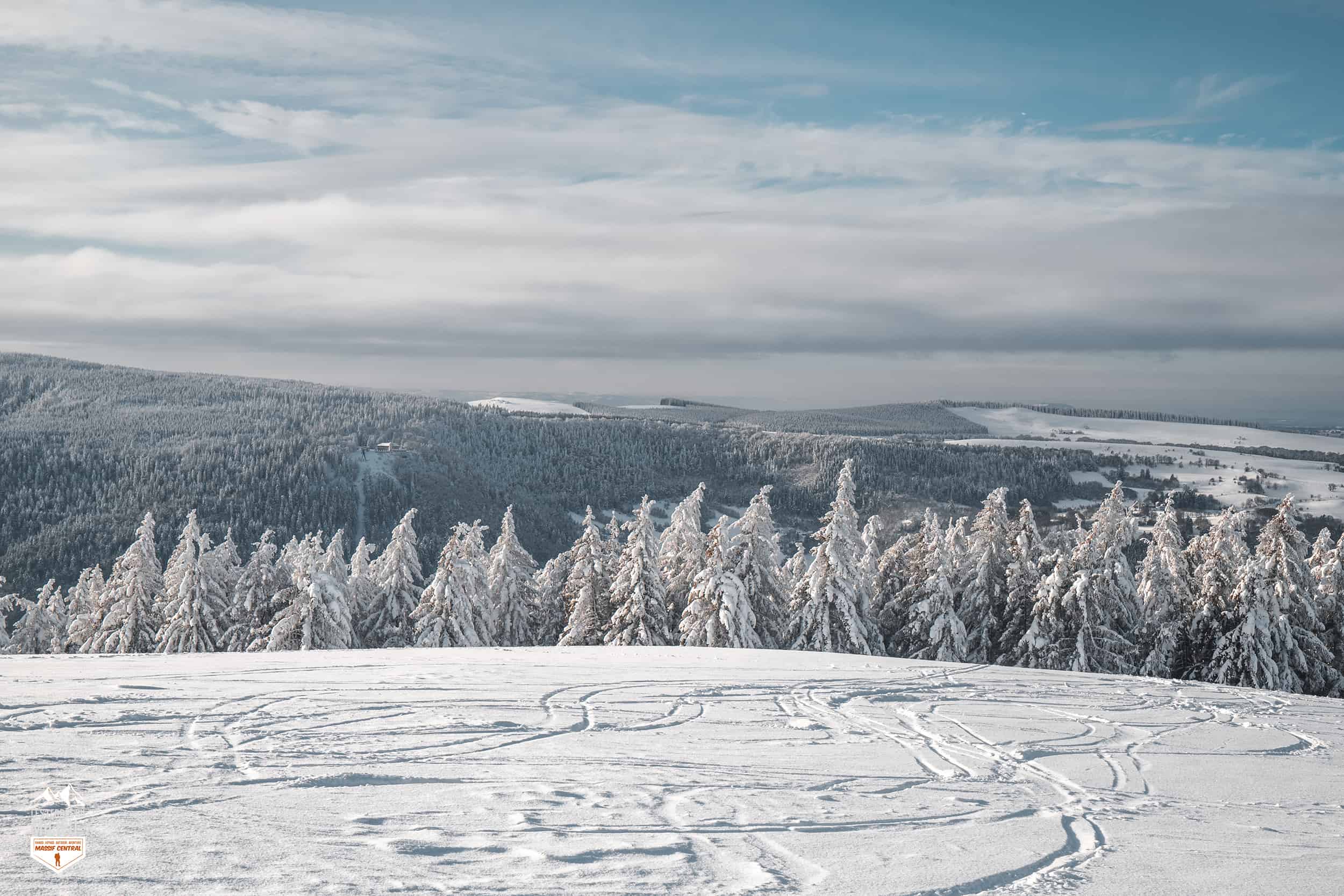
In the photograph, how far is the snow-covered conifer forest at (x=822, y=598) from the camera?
2788cm

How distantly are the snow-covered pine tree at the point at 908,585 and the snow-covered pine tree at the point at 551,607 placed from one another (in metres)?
12.8

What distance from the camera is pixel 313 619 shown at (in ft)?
94.3

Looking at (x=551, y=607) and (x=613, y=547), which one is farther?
(x=551, y=607)

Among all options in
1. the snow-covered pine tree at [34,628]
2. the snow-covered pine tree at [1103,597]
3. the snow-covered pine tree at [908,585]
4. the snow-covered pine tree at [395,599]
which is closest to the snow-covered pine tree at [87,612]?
the snow-covered pine tree at [34,628]

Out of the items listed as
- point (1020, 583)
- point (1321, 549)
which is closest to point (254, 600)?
point (1020, 583)

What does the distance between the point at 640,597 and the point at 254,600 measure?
1435 centimetres

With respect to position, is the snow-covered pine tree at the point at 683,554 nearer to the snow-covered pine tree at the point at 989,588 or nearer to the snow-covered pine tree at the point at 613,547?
the snow-covered pine tree at the point at 613,547

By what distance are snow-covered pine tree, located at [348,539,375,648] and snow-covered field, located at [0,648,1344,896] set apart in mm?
18524

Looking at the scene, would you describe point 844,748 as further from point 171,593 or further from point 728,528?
point 171,593

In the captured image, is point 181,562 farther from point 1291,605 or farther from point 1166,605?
point 1291,605

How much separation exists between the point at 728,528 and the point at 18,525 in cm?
20116

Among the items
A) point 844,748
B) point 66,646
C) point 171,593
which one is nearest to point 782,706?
point 844,748

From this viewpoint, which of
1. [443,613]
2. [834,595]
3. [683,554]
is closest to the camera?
[834,595]

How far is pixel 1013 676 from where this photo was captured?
17.3m
